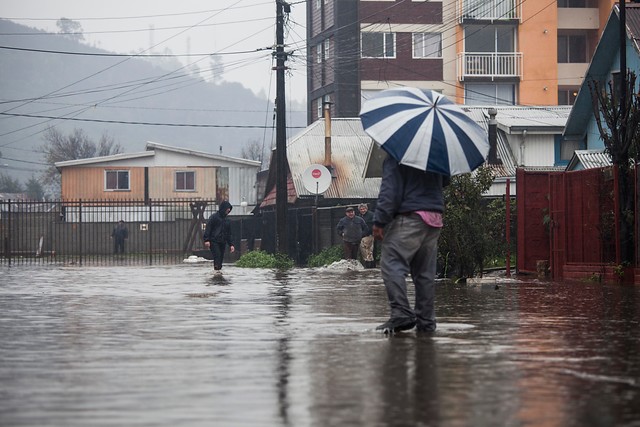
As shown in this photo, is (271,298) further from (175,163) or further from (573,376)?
(175,163)

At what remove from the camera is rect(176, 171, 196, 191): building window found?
67.9m

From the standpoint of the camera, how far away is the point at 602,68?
32.5 meters

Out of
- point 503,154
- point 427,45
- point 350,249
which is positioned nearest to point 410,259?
point 350,249

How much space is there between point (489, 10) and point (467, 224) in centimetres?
4304

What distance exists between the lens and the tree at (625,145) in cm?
2045

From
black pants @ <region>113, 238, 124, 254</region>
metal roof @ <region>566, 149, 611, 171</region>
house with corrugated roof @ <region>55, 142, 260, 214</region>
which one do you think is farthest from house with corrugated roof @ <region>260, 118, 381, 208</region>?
house with corrugated roof @ <region>55, 142, 260, 214</region>

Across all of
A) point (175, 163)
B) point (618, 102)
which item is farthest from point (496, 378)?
point (175, 163)

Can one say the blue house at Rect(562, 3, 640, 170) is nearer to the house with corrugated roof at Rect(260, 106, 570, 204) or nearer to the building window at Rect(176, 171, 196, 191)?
the house with corrugated roof at Rect(260, 106, 570, 204)

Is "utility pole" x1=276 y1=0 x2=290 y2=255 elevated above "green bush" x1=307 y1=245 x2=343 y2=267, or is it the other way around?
"utility pole" x1=276 y1=0 x2=290 y2=255

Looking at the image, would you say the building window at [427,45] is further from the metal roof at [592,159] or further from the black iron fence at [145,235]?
the metal roof at [592,159]

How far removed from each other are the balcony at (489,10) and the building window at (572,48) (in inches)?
136

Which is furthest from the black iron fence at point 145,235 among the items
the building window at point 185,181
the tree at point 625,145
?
the tree at point 625,145

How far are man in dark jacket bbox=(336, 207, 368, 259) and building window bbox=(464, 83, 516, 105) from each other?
30.1 m

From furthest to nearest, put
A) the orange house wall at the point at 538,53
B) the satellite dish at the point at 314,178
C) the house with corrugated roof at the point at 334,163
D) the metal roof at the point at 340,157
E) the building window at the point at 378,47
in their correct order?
the building window at the point at 378,47
the orange house wall at the point at 538,53
the metal roof at the point at 340,157
the house with corrugated roof at the point at 334,163
the satellite dish at the point at 314,178
